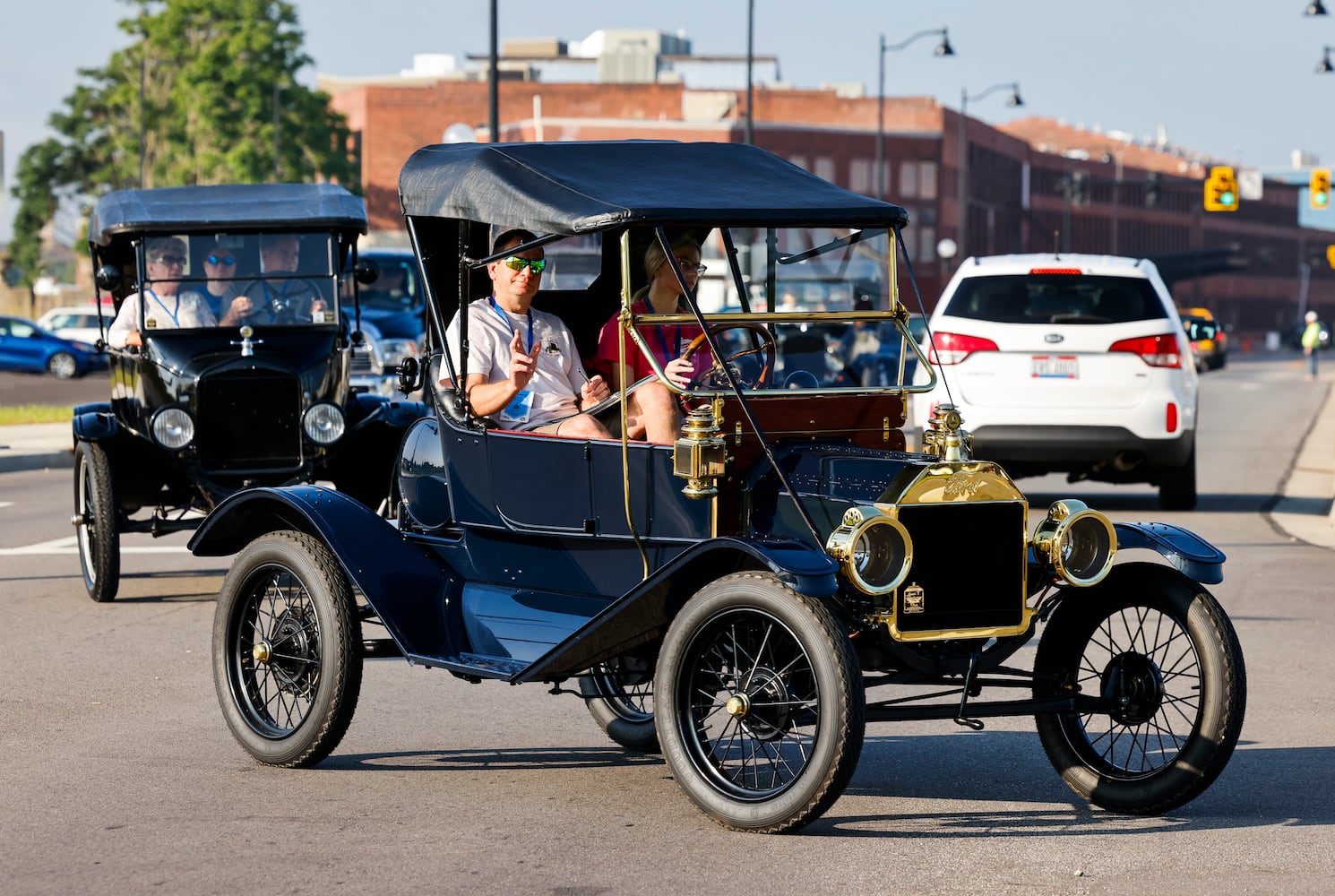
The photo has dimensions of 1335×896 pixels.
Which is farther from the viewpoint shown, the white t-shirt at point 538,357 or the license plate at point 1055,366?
the license plate at point 1055,366

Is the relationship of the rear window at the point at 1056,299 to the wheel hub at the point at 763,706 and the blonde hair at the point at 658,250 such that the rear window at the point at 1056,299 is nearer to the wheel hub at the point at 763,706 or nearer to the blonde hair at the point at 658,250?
the blonde hair at the point at 658,250

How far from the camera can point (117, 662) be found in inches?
359

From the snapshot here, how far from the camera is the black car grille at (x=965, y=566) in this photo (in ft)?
18.9

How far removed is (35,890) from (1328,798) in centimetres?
382

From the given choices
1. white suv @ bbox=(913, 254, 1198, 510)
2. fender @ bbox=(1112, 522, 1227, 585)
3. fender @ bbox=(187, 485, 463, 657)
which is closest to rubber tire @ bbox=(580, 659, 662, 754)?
fender @ bbox=(187, 485, 463, 657)

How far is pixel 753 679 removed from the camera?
225 inches

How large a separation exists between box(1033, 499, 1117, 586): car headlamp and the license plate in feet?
30.2

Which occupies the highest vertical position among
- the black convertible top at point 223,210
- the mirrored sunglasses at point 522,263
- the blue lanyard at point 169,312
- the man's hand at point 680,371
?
the black convertible top at point 223,210

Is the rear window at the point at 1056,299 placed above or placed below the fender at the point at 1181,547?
above

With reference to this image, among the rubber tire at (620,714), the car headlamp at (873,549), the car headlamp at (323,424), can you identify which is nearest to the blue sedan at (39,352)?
the car headlamp at (323,424)

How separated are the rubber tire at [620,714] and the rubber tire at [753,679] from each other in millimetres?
1035

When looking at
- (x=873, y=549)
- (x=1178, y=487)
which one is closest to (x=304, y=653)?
(x=873, y=549)

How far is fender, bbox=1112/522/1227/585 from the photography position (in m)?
6.07

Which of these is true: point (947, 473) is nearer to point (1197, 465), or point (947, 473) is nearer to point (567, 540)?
point (567, 540)
